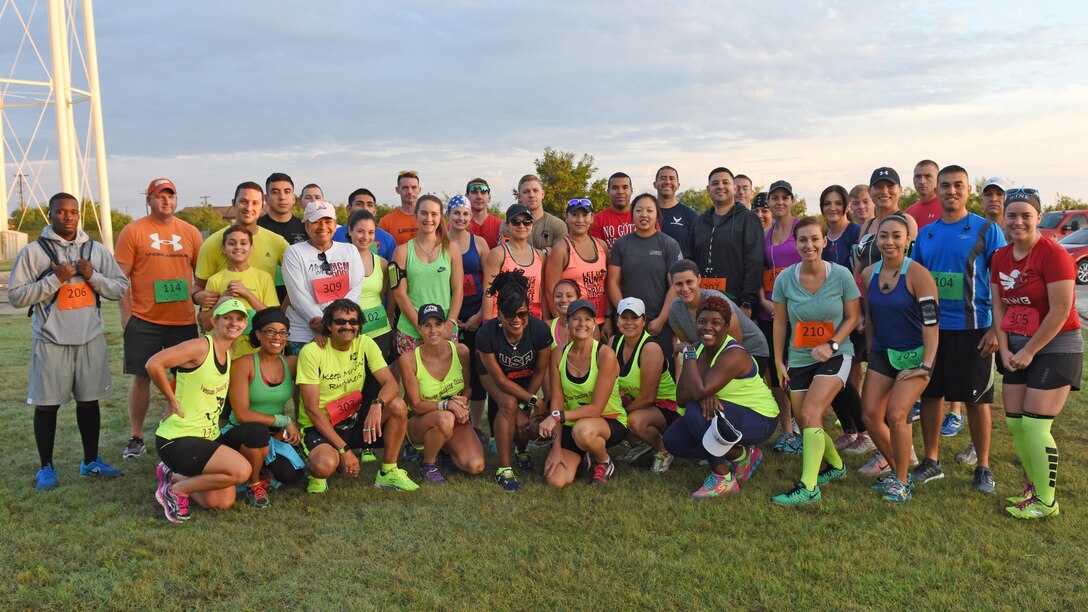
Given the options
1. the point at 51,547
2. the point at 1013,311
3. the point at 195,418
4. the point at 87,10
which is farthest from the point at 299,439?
the point at 87,10

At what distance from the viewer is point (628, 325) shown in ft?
16.5

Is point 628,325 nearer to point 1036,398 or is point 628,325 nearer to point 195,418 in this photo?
point 1036,398

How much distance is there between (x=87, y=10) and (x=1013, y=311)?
41012mm

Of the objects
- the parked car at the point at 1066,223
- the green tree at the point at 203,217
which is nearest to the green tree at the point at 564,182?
the parked car at the point at 1066,223

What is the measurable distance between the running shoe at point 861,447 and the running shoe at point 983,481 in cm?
81

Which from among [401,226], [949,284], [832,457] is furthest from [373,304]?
[949,284]

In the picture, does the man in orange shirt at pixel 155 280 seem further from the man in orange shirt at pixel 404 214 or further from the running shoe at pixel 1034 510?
the running shoe at pixel 1034 510

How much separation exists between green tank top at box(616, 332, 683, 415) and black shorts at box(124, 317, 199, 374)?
318cm

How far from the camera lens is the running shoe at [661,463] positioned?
502 centimetres

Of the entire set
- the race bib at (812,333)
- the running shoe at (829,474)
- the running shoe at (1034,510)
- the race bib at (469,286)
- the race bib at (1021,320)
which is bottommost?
the running shoe at (829,474)

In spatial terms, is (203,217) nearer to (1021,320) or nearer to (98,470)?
(98,470)

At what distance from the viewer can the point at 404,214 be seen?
6625 millimetres

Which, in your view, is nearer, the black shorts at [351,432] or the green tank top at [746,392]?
the green tank top at [746,392]

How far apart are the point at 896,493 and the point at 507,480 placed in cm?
244
